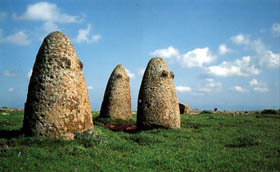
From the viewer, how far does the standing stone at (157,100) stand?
47.7ft

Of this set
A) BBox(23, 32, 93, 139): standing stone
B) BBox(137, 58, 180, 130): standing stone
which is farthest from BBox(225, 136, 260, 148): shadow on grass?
BBox(23, 32, 93, 139): standing stone

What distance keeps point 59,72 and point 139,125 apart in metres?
7.10

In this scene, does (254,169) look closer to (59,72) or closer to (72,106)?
(72,106)

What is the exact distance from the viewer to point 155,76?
15.6m

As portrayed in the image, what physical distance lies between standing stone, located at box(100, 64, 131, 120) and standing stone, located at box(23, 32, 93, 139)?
31.7 ft

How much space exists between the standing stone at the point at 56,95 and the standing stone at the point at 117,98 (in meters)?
9.66

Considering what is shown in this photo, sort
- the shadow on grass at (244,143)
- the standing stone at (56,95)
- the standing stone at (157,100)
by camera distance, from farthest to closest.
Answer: the standing stone at (157,100) < the shadow on grass at (244,143) < the standing stone at (56,95)

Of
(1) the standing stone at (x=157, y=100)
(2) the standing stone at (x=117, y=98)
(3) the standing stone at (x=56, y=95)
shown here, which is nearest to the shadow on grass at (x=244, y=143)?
(1) the standing stone at (x=157, y=100)

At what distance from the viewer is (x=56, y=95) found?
9469mm

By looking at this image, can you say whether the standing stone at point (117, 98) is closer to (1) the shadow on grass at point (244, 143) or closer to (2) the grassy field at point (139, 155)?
(2) the grassy field at point (139, 155)

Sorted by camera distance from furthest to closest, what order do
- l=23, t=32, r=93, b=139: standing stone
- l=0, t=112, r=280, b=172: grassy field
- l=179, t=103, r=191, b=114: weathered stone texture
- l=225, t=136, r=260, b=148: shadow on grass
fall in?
l=179, t=103, r=191, b=114: weathered stone texture, l=225, t=136, r=260, b=148: shadow on grass, l=23, t=32, r=93, b=139: standing stone, l=0, t=112, r=280, b=172: grassy field

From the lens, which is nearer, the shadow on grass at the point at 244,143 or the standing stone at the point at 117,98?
the shadow on grass at the point at 244,143

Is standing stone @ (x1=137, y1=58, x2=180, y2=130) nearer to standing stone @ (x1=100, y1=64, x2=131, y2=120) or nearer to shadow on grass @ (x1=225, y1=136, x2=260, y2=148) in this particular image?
shadow on grass @ (x1=225, y1=136, x2=260, y2=148)

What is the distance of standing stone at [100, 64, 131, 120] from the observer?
20245mm
